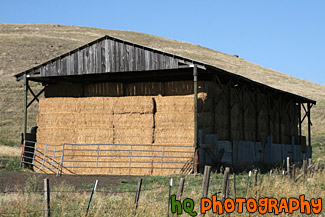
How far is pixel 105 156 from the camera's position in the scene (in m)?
23.8

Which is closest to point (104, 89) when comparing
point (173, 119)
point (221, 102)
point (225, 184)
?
point (173, 119)

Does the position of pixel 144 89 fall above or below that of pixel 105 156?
above

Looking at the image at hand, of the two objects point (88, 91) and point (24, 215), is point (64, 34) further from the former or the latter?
point (24, 215)

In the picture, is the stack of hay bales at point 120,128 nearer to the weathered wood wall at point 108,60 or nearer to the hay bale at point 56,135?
the hay bale at point 56,135

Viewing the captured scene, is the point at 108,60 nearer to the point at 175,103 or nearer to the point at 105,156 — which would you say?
the point at 175,103

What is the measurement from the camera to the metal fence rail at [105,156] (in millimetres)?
22641

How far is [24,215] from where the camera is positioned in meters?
10.2

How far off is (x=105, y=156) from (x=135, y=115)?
7.79 feet

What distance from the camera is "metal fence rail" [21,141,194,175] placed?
74.3ft

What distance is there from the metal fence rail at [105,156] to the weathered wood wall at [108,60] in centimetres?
357

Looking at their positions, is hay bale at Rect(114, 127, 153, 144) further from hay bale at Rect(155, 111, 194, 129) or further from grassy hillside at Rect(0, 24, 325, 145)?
grassy hillside at Rect(0, 24, 325, 145)

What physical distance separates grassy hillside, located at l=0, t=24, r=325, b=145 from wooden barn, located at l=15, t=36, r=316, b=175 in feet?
54.4

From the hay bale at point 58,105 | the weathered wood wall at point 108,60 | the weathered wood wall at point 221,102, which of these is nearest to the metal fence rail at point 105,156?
the hay bale at point 58,105

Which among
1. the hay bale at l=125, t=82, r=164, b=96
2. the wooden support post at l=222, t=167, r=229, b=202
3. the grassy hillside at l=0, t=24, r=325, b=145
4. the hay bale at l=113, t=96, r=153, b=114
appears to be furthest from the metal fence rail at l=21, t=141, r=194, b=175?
the grassy hillside at l=0, t=24, r=325, b=145
